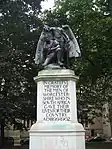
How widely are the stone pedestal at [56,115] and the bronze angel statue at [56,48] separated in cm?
59

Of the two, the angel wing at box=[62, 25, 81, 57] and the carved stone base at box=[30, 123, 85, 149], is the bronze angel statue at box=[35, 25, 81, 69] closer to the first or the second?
the angel wing at box=[62, 25, 81, 57]

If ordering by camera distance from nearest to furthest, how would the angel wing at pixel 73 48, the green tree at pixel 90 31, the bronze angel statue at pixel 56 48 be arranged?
the bronze angel statue at pixel 56 48, the angel wing at pixel 73 48, the green tree at pixel 90 31

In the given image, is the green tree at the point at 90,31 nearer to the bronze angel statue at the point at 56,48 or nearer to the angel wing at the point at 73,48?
the angel wing at the point at 73,48

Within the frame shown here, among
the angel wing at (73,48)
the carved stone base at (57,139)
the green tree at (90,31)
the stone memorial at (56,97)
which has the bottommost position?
the carved stone base at (57,139)

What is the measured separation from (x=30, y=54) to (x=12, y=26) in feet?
8.39

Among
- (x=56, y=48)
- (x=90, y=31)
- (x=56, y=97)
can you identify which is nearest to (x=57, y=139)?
(x=56, y=97)

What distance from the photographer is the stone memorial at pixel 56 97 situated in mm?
9250

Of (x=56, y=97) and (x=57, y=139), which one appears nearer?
(x=57, y=139)

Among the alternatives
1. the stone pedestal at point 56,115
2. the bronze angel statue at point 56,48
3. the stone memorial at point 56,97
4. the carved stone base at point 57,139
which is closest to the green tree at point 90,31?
the bronze angel statue at point 56,48

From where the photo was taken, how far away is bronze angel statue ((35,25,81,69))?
34.5 feet

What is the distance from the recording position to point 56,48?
34.4ft

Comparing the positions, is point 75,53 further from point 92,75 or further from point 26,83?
point 26,83

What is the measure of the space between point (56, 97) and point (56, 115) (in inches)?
24.2

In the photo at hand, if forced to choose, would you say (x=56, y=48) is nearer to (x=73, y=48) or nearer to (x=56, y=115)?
(x=73, y=48)
